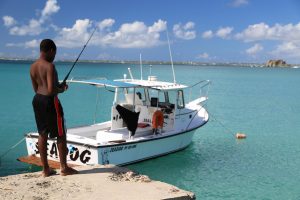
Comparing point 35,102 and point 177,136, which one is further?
point 177,136

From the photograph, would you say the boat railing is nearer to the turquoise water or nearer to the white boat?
the white boat

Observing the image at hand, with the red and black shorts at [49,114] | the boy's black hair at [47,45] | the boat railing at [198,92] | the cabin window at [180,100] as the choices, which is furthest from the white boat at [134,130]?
the boy's black hair at [47,45]

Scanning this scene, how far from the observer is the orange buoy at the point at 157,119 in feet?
41.8

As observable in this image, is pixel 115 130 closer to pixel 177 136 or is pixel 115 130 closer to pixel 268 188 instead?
pixel 177 136

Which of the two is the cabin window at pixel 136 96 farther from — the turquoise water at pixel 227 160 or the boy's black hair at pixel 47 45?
the boy's black hair at pixel 47 45

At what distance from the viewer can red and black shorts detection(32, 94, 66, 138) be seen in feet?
18.0

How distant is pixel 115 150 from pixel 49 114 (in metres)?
6.33

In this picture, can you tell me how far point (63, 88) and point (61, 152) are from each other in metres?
0.90

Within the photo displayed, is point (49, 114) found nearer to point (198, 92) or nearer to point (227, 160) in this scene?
point (227, 160)

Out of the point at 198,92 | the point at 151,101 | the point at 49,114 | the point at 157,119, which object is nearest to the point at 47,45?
the point at 49,114

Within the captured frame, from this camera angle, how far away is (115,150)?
11.7m

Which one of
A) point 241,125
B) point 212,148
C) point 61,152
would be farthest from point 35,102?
point 241,125

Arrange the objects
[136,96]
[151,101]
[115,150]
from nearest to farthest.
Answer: [115,150] → [136,96] → [151,101]

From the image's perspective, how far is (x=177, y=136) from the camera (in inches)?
556
